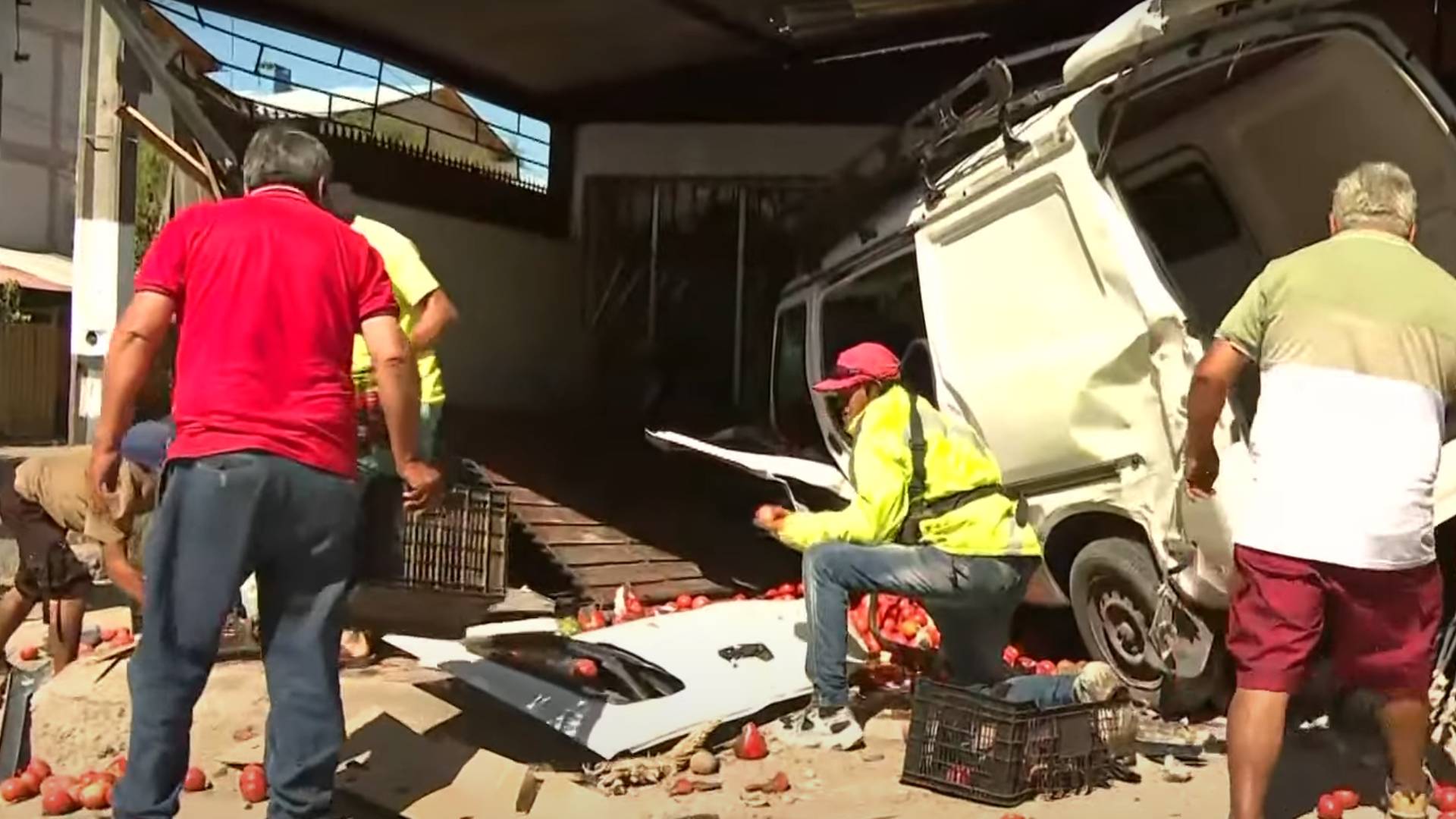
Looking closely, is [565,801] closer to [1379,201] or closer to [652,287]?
[1379,201]

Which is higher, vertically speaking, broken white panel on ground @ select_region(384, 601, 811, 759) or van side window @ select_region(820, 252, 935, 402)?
van side window @ select_region(820, 252, 935, 402)

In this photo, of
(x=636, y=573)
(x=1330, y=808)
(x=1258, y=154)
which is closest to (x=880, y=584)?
(x=1330, y=808)

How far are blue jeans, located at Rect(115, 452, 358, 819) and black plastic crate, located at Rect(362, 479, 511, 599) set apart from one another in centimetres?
105

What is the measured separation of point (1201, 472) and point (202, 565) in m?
2.44

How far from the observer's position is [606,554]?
7.31 meters

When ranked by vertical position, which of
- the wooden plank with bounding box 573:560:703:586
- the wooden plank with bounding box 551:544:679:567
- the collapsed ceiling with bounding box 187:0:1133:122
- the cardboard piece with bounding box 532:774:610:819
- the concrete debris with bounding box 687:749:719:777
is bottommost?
the cardboard piece with bounding box 532:774:610:819

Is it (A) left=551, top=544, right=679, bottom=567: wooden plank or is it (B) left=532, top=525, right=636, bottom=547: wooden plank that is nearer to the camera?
(A) left=551, top=544, right=679, bottom=567: wooden plank

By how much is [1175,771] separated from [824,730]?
1.09 metres

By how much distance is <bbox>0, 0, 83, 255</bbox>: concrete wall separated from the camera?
5605mm

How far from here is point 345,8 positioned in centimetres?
666

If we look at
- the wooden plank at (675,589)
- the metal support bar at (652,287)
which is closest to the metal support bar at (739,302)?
the metal support bar at (652,287)

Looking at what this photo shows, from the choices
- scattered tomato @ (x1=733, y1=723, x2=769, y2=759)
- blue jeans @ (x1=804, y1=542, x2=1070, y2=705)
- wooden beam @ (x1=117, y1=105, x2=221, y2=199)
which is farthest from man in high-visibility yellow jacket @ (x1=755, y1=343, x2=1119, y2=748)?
wooden beam @ (x1=117, y1=105, x2=221, y2=199)

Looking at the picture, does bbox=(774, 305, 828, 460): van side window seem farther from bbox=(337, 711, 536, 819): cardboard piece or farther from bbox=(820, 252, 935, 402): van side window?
bbox=(337, 711, 536, 819): cardboard piece

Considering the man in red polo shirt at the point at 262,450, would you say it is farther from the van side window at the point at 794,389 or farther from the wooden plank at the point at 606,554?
the wooden plank at the point at 606,554
